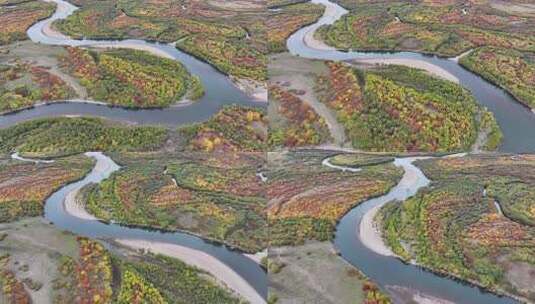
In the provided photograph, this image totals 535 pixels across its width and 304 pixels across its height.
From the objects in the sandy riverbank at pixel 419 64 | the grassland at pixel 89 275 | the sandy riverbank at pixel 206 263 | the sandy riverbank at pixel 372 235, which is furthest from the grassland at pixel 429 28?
the grassland at pixel 89 275

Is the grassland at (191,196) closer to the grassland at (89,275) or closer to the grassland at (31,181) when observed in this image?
the grassland at (31,181)

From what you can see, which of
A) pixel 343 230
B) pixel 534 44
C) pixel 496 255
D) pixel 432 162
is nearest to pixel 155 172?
pixel 343 230

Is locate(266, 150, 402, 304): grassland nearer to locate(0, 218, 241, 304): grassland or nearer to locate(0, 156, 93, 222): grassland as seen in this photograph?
locate(0, 218, 241, 304): grassland

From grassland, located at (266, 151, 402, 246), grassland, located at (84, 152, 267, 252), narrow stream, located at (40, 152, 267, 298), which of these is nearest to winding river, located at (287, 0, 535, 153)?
grassland, located at (266, 151, 402, 246)

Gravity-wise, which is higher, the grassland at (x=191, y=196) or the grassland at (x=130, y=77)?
the grassland at (x=130, y=77)

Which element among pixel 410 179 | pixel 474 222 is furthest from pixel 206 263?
pixel 474 222

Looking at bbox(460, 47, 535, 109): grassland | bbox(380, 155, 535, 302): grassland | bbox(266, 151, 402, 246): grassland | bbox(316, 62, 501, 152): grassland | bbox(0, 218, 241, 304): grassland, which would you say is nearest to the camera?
bbox(0, 218, 241, 304): grassland
